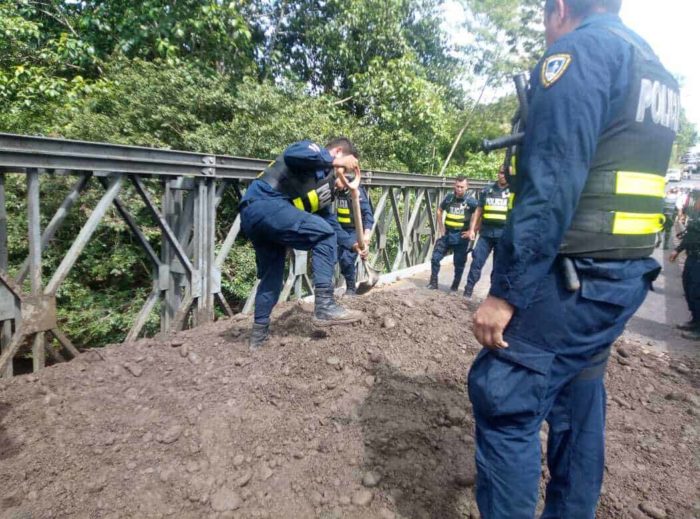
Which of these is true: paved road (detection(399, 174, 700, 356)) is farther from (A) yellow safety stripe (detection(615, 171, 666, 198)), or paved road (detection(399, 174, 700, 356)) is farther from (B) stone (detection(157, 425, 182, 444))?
(A) yellow safety stripe (detection(615, 171, 666, 198))

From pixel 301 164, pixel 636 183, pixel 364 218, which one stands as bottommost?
pixel 364 218

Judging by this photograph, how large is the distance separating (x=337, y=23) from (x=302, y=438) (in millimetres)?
11032

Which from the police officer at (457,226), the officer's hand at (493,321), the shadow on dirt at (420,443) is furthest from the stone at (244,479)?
the police officer at (457,226)

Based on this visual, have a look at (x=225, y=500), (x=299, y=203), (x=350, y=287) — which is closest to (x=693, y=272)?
(x=350, y=287)

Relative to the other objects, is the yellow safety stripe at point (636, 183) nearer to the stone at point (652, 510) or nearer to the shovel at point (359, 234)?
the stone at point (652, 510)

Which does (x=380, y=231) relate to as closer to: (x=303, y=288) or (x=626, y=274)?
(x=303, y=288)

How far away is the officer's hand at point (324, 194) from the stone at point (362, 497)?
218 cm

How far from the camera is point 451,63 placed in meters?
16.1

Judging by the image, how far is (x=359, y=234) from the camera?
401 centimetres

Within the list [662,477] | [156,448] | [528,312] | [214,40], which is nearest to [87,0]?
[214,40]

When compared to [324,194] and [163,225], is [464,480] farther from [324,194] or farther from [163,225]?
[163,225]

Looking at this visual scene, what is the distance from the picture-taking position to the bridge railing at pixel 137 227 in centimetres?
283

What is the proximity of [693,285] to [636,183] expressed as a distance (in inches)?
196

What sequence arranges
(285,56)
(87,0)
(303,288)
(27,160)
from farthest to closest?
(285,56)
(87,0)
(303,288)
(27,160)
